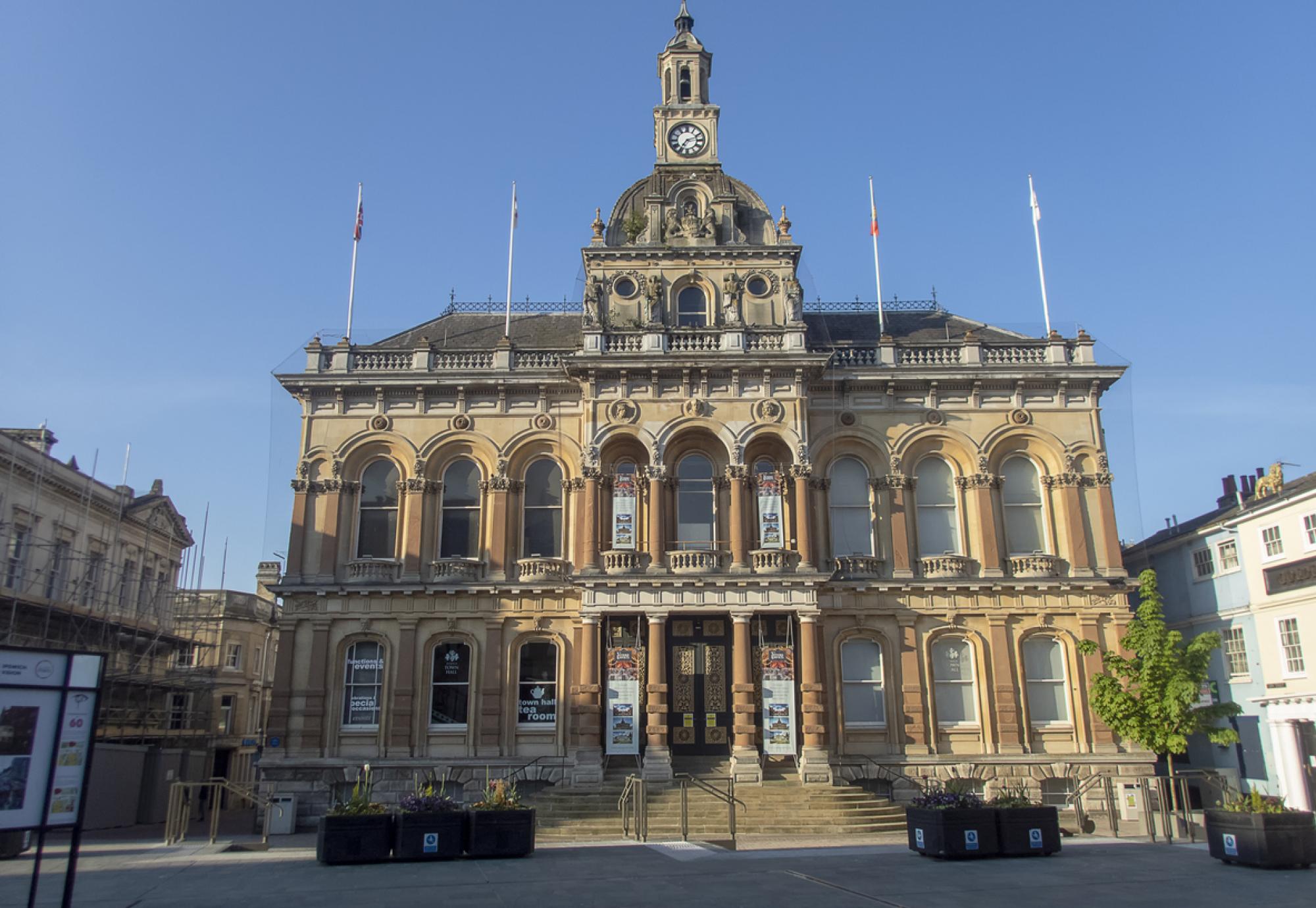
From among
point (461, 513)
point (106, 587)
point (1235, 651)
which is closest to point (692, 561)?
point (461, 513)

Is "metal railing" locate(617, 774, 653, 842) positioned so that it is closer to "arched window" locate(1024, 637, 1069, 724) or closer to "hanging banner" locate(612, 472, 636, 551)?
"hanging banner" locate(612, 472, 636, 551)

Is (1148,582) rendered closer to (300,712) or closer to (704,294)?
(704,294)

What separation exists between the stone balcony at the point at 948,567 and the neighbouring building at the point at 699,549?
73 mm

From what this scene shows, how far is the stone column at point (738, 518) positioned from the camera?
27141 millimetres

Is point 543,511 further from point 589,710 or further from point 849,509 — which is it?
point 849,509

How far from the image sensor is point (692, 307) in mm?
31484

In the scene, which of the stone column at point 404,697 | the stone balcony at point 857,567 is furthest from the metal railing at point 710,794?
the stone column at point 404,697

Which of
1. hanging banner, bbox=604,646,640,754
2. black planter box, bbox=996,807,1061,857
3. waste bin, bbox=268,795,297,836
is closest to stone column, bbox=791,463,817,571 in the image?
hanging banner, bbox=604,646,640,754

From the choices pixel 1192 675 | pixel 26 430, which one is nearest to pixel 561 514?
pixel 1192 675

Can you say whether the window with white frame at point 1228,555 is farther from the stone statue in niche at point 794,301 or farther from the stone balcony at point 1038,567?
the stone statue in niche at point 794,301

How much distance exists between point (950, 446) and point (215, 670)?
88.9 ft

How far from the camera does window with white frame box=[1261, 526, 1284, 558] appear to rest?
28.9 m

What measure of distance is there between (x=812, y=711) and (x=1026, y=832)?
974 centimetres

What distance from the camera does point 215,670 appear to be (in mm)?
37656
